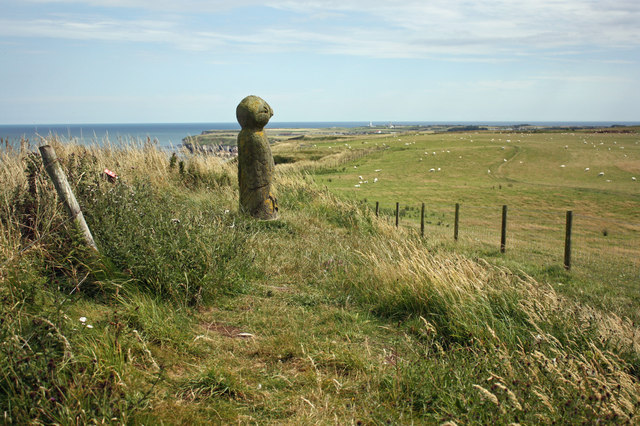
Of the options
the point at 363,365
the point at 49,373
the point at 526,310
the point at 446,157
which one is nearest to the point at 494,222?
the point at 526,310

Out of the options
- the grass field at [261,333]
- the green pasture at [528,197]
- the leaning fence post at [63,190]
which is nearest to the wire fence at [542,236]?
the green pasture at [528,197]

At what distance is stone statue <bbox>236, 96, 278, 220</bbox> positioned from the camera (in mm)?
10375

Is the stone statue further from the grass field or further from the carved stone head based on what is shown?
the grass field

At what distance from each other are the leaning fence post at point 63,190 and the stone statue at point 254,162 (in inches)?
205

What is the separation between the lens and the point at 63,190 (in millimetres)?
5266

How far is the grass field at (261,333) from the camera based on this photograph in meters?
3.21

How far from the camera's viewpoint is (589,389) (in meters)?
3.34

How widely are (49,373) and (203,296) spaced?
2.33 meters

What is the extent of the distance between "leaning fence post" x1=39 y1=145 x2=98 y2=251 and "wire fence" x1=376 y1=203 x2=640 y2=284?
8942 millimetres

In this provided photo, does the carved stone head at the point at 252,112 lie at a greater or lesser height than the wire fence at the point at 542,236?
greater

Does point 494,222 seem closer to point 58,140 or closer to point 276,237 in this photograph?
point 276,237

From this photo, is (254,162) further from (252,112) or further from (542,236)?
(542,236)

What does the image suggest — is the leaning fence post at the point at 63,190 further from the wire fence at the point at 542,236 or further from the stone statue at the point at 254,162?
the wire fence at the point at 542,236

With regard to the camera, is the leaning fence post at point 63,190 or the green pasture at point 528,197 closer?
the leaning fence post at point 63,190
